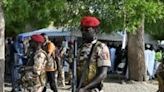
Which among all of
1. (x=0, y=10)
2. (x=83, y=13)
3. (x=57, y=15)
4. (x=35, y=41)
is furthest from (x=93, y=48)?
(x=57, y=15)

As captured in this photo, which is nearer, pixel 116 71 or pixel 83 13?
pixel 83 13

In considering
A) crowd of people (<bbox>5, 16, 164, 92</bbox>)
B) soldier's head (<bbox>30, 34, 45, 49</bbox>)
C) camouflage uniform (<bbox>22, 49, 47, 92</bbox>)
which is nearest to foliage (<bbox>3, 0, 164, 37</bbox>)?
crowd of people (<bbox>5, 16, 164, 92</bbox>)

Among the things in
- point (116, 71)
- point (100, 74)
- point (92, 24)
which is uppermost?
point (92, 24)

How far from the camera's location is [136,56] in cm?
1822

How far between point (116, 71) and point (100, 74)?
1694 cm

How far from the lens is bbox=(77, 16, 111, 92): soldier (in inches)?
219

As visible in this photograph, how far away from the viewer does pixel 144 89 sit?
641 inches

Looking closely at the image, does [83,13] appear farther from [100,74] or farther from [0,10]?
[100,74]

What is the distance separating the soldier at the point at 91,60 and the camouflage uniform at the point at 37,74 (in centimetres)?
264

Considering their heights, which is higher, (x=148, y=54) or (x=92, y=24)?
(x=92, y=24)

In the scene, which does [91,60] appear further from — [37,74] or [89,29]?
[37,74]

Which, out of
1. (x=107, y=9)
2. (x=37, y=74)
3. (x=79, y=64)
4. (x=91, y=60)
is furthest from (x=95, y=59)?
(x=107, y=9)

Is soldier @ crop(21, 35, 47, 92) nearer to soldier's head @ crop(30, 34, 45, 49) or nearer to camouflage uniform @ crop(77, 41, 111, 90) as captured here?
soldier's head @ crop(30, 34, 45, 49)

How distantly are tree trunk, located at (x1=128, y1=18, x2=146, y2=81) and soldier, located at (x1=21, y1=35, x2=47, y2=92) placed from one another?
32.5 ft
